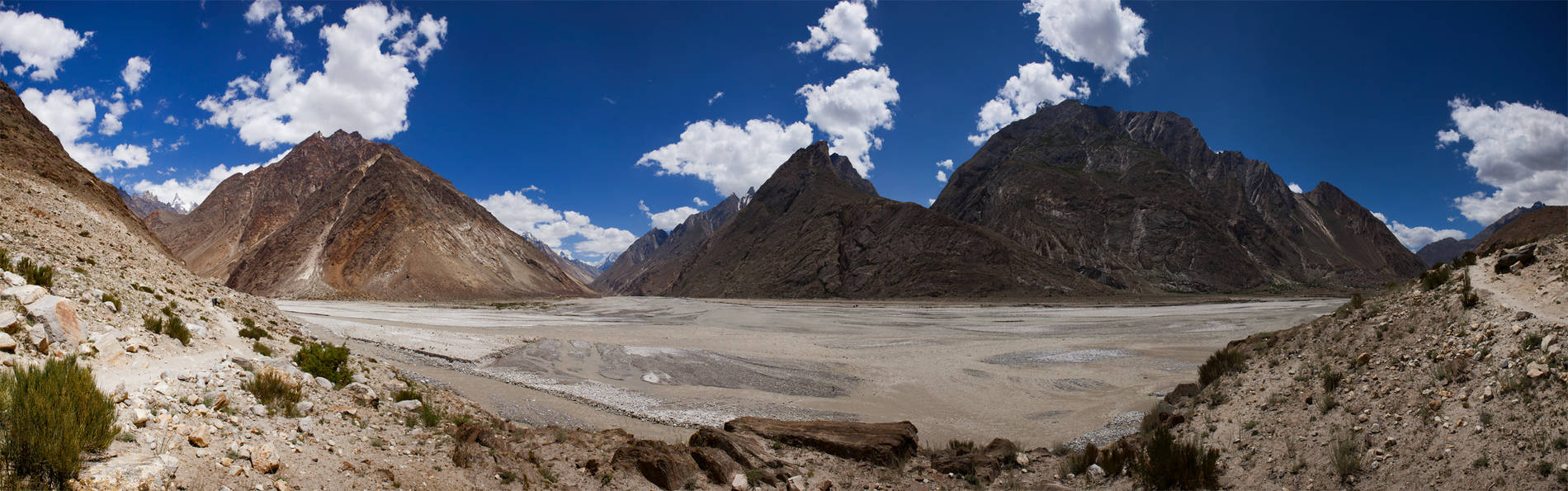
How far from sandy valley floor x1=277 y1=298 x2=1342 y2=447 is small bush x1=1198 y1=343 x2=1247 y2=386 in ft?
10.3

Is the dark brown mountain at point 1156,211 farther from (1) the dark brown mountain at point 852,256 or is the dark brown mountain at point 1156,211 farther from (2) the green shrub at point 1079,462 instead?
(2) the green shrub at point 1079,462

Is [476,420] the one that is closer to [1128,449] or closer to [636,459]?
[636,459]

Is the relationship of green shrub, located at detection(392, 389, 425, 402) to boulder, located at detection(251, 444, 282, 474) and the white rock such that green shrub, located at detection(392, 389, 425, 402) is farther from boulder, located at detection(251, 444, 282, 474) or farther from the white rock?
the white rock

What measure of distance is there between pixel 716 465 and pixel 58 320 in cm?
838

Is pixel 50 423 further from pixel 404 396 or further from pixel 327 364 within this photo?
pixel 327 364

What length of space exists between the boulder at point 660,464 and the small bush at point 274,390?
169 inches

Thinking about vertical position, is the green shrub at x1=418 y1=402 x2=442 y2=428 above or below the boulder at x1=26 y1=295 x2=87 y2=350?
below

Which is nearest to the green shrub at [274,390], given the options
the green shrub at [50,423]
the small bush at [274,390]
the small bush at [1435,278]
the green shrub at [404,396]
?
the small bush at [274,390]

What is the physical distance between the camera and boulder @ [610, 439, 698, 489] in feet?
28.2

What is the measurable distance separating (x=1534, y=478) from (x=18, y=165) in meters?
43.5

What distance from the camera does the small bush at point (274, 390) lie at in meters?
7.47

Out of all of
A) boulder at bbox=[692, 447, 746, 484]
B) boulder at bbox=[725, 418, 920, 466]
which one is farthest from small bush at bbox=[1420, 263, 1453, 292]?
boulder at bbox=[692, 447, 746, 484]

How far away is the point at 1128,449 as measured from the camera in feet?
31.3

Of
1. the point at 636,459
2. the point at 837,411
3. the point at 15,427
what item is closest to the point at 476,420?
the point at 636,459
